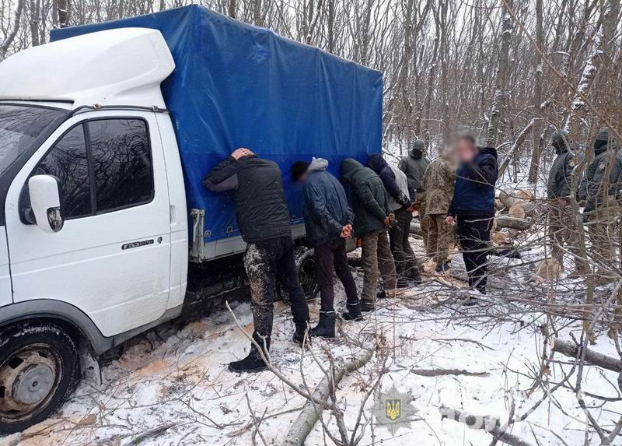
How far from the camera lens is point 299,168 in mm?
4629

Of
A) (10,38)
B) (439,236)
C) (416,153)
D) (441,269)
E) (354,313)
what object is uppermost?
(10,38)

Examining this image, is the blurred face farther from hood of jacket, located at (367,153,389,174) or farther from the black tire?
the black tire

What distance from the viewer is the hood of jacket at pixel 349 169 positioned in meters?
5.23

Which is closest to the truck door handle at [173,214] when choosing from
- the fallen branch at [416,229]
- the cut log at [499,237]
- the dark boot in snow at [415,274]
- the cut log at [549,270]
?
the cut log at [549,270]

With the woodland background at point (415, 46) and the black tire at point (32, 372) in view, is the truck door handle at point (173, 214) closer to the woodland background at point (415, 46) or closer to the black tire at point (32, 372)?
Answer: the black tire at point (32, 372)

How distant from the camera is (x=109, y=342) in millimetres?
3367

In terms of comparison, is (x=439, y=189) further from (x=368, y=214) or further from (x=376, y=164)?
(x=368, y=214)

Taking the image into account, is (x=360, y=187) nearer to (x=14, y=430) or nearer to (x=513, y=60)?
(x=14, y=430)

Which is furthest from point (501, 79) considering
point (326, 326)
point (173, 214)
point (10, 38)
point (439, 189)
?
point (10, 38)

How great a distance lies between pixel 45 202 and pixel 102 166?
70 cm

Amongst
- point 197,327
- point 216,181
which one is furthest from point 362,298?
point 216,181

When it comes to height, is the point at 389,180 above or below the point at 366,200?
above

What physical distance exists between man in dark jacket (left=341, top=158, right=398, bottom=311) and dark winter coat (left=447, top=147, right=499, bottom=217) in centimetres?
95

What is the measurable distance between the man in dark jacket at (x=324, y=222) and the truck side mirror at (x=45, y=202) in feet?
7.67
